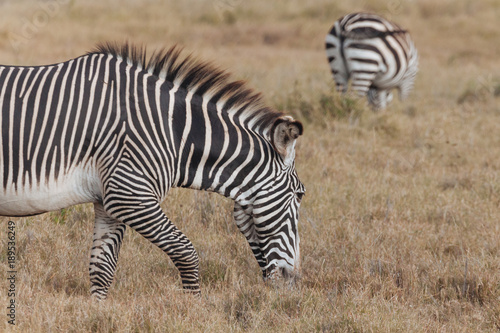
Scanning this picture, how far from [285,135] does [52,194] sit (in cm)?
170

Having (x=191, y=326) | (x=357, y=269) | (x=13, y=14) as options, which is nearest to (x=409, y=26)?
(x=13, y=14)

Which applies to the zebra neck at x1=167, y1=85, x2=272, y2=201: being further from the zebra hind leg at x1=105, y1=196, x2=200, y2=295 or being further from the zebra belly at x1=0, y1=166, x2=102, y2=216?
the zebra belly at x1=0, y1=166, x2=102, y2=216

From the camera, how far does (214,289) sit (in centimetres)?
496

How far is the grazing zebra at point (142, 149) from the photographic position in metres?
4.29

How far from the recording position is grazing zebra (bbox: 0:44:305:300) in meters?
4.29

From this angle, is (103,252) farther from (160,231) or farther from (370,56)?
(370,56)

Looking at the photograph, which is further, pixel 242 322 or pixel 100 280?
pixel 100 280

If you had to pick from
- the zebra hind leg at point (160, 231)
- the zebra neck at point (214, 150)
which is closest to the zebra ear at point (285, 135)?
the zebra neck at point (214, 150)

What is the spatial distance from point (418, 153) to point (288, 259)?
457cm

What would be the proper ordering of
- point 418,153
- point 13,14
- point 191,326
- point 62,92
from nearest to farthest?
point 191,326 < point 62,92 < point 418,153 < point 13,14

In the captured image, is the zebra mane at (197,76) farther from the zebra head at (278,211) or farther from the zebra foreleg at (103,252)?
the zebra foreleg at (103,252)

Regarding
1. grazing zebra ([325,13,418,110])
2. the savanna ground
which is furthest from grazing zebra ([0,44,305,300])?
grazing zebra ([325,13,418,110])

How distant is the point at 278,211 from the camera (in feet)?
15.4

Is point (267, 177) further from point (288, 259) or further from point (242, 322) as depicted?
point (242, 322)
